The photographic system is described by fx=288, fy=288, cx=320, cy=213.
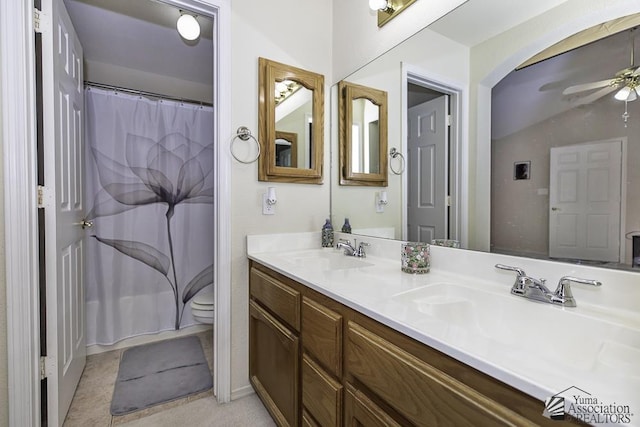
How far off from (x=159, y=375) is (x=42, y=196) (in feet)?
4.31

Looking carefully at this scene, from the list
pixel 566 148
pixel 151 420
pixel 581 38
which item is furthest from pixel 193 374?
pixel 581 38

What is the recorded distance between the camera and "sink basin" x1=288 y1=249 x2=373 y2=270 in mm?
1417

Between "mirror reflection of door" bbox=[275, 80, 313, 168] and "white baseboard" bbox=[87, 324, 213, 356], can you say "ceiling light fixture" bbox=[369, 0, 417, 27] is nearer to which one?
"mirror reflection of door" bbox=[275, 80, 313, 168]

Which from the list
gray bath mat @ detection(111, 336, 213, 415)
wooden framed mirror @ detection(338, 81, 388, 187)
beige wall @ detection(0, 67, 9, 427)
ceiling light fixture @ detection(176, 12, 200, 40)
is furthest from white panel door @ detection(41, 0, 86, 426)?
wooden framed mirror @ detection(338, 81, 388, 187)

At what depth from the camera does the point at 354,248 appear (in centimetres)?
166

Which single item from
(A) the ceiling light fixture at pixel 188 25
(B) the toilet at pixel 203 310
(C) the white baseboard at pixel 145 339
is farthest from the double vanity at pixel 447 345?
(A) the ceiling light fixture at pixel 188 25

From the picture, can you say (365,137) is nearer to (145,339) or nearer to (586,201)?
(586,201)

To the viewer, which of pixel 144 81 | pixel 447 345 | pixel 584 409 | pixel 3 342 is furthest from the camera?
pixel 144 81

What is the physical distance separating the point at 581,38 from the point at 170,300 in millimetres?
2858

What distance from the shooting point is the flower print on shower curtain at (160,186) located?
2223 mm

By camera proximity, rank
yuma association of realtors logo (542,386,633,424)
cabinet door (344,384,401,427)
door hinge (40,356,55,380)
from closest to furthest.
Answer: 1. yuma association of realtors logo (542,386,633,424)
2. cabinet door (344,384,401,427)
3. door hinge (40,356,55,380)

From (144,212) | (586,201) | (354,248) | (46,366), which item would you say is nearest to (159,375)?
(46,366)

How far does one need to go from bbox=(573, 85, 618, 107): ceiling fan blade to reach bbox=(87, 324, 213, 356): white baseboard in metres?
2.84

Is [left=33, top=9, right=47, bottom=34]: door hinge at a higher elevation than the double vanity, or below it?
higher
